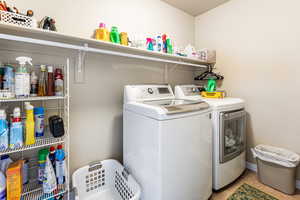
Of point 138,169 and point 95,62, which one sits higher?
point 95,62

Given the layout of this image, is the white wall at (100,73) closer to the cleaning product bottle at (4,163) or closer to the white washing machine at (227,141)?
the cleaning product bottle at (4,163)

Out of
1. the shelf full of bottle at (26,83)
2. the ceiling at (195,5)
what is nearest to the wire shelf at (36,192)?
the shelf full of bottle at (26,83)

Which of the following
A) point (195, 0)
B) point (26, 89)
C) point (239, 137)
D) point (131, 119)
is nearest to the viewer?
point (26, 89)

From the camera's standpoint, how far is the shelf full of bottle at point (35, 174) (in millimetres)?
924

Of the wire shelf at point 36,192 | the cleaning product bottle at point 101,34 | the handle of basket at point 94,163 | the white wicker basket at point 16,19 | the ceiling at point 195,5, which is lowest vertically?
the wire shelf at point 36,192

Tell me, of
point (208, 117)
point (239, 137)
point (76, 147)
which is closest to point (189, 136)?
point (208, 117)

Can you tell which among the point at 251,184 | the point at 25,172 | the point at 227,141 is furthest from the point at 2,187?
the point at 251,184

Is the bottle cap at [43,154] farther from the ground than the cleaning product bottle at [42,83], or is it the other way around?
the cleaning product bottle at [42,83]

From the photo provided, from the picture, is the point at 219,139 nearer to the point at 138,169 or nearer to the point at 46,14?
the point at 138,169

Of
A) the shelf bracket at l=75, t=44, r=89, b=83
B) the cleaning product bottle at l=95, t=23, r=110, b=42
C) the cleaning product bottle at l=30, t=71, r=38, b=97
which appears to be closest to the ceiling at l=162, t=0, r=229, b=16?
the cleaning product bottle at l=95, t=23, r=110, b=42

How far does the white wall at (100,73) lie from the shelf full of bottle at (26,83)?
257mm

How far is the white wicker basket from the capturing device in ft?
3.07

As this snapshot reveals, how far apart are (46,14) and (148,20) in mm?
1194

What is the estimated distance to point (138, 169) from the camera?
4.12 ft
